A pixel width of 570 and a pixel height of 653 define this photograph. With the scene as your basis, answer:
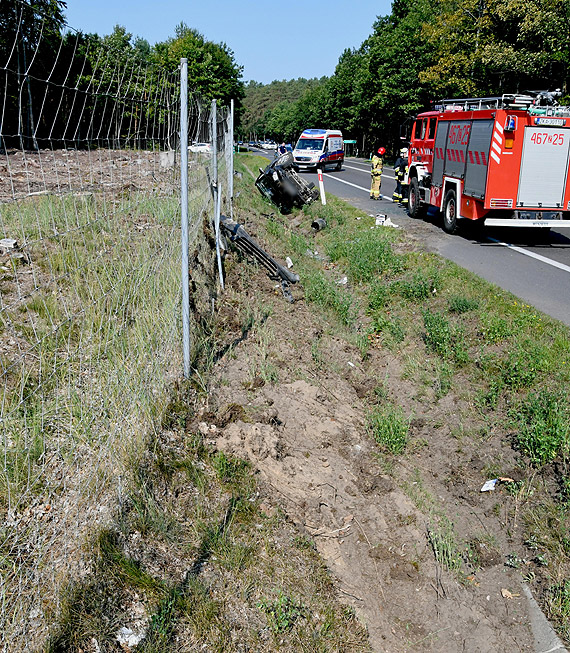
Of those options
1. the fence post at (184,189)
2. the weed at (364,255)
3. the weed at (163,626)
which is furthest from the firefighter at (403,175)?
the weed at (163,626)

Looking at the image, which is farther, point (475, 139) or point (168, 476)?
point (475, 139)

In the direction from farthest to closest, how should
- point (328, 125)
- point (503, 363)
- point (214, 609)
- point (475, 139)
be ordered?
point (328, 125) → point (475, 139) → point (503, 363) → point (214, 609)

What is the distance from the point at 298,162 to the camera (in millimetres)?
33281

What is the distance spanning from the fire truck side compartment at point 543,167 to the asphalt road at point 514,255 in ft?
3.12

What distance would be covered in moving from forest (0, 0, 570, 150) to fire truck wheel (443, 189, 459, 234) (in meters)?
4.36

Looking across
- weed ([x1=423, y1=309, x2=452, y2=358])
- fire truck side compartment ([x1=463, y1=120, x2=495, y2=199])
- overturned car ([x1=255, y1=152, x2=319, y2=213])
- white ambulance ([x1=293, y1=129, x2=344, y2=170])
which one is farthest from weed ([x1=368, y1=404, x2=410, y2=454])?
white ambulance ([x1=293, y1=129, x2=344, y2=170])

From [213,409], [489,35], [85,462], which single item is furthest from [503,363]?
[489,35]

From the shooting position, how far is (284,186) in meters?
17.0

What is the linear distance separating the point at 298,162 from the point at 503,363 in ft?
93.2

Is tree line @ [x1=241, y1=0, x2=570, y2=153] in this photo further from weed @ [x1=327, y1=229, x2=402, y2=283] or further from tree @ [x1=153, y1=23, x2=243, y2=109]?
tree @ [x1=153, y1=23, x2=243, y2=109]

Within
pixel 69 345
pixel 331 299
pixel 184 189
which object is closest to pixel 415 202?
pixel 331 299

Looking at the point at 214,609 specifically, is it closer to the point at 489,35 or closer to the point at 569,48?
the point at 569,48

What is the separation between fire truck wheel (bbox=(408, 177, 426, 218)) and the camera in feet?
52.6

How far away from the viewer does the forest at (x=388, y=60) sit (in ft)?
8.77
